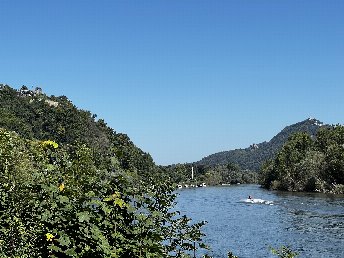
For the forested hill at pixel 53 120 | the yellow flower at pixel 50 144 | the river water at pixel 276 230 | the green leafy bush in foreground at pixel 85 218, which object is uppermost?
the forested hill at pixel 53 120

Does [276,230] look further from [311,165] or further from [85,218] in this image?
[311,165]

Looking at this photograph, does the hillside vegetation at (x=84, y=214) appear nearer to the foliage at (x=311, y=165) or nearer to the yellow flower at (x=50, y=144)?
the yellow flower at (x=50, y=144)

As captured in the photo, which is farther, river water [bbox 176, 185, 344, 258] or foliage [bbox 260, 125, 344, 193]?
foliage [bbox 260, 125, 344, 193]

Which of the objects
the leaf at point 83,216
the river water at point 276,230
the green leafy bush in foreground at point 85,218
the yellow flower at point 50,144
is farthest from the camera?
the river water at point 276,230

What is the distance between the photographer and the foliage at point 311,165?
106781mm

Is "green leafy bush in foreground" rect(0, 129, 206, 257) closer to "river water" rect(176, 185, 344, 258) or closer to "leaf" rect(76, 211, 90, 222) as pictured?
"leaf" rect(76, 211, 90, 222)

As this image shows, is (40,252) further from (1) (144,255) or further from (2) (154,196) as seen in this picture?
(2) (154,196)

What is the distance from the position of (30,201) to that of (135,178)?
5.91ft

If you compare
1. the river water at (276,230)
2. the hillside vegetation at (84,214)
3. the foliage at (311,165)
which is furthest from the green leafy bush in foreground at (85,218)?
the foliage at (311,165)

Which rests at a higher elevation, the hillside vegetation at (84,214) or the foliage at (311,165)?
the foliage at (311,165)

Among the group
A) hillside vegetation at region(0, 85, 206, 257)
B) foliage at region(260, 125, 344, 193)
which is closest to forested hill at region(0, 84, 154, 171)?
foliage at region(260, 125, 344, 193)

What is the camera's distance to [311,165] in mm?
111500

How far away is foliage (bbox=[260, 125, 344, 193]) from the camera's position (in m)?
107

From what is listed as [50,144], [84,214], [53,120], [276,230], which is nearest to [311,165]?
[276,230]
